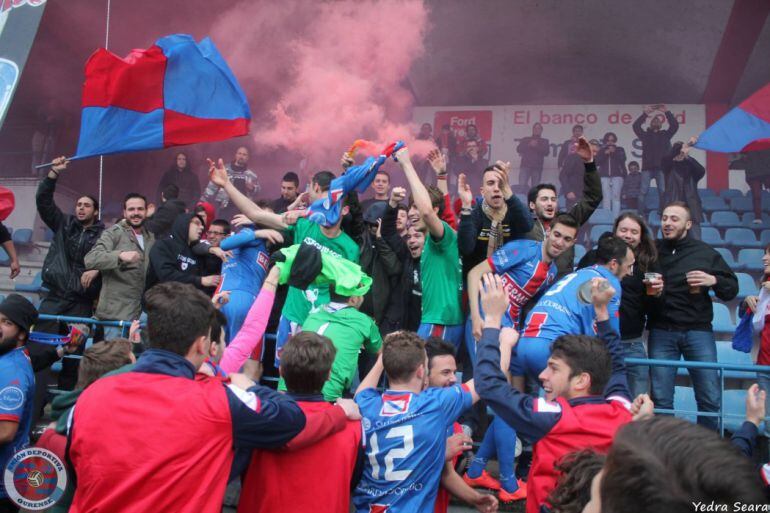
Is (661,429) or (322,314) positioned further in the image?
(322,314)

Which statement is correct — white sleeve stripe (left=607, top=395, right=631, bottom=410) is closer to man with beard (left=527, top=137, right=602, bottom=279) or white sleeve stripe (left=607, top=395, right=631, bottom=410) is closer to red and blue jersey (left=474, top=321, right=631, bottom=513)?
red and blue jersey (left=474, top=321, right=631, bottom=513)

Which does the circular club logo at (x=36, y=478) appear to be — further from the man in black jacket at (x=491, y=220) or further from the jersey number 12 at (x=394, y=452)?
the man in black jacket at (x=491, y=220)

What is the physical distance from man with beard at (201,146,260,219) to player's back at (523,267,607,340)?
28.8 feet

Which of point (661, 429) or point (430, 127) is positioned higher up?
point (430, 127)

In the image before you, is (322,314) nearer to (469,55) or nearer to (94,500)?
(94,500)

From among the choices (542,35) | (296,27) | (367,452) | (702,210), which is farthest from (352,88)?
(367,452)

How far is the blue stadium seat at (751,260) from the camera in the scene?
998 centimetres

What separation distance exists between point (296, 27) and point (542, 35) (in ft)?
15.5

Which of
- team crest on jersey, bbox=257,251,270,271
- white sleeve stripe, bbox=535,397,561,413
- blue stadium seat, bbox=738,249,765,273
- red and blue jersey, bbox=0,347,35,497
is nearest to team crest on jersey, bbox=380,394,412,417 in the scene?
white sleeve stripe, bbox=535,397,561,413

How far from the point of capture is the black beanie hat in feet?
12.2

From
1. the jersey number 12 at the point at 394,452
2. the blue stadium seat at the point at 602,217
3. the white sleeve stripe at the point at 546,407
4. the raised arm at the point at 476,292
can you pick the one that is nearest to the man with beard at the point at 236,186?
the blue stadium seat at the point at 602,217

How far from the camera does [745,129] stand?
7246 millimetres

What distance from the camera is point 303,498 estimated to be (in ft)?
8.80

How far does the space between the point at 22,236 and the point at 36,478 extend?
991 centimetres
